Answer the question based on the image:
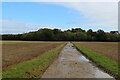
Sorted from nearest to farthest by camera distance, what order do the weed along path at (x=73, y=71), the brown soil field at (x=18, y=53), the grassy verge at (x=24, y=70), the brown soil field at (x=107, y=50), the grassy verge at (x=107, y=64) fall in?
1. the grassy verge at (x=24, y=70)
2. the weed along path at (x=73, y=71)
3. the grassy verge at (x=107, y=64)
4. the brown soil field at (x=18, y=53)
5. the brown soil field at (x=107, y=50)

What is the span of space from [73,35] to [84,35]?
10.3 meters

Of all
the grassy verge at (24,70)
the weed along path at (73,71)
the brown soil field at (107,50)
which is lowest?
the brown soil field at (107,50)

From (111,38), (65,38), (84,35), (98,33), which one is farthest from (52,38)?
(111,38)

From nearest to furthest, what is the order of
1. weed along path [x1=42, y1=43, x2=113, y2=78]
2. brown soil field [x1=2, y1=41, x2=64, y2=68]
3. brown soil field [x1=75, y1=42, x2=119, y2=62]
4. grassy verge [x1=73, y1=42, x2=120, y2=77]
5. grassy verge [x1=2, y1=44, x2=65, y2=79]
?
grassy verge [x1=2, y1=44, x2=65, y2=79], weed along path [x1=42, y1=43, x2=113, y2=78], grassy verge [x1=73, y1=42, x2=120, y2=77], brown soil field [x1=2, y1=41, x2=64, y2=68], brown soil field [x1=75, y1=42, x2=119, y2=62]

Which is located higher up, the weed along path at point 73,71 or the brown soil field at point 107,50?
the weed along path at point 73,71

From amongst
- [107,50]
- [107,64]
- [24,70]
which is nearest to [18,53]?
[107,64]

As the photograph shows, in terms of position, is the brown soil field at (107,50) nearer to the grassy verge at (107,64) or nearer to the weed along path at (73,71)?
the grassy verge at (107,64)

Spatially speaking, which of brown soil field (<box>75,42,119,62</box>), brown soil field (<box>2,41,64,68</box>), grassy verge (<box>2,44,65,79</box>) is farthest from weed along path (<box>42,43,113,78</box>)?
brown soil field (<box>75,42,119,62</box>)

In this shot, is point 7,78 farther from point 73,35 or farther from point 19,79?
point 73,35

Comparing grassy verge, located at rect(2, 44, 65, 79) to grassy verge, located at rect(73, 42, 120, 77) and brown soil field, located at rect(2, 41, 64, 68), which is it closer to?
brown soil field, located at rect(2, 41, 64, 68)

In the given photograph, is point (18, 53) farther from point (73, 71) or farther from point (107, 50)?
point (107, 50)

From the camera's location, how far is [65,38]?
A: 5768 inches

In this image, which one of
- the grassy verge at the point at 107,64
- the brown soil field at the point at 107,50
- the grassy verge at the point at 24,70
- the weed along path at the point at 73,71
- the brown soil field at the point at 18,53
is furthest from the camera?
the brown soil field at the point at 107,50

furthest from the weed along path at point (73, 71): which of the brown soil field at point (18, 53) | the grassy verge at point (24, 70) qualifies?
the brown soil field at point (18, 53)
